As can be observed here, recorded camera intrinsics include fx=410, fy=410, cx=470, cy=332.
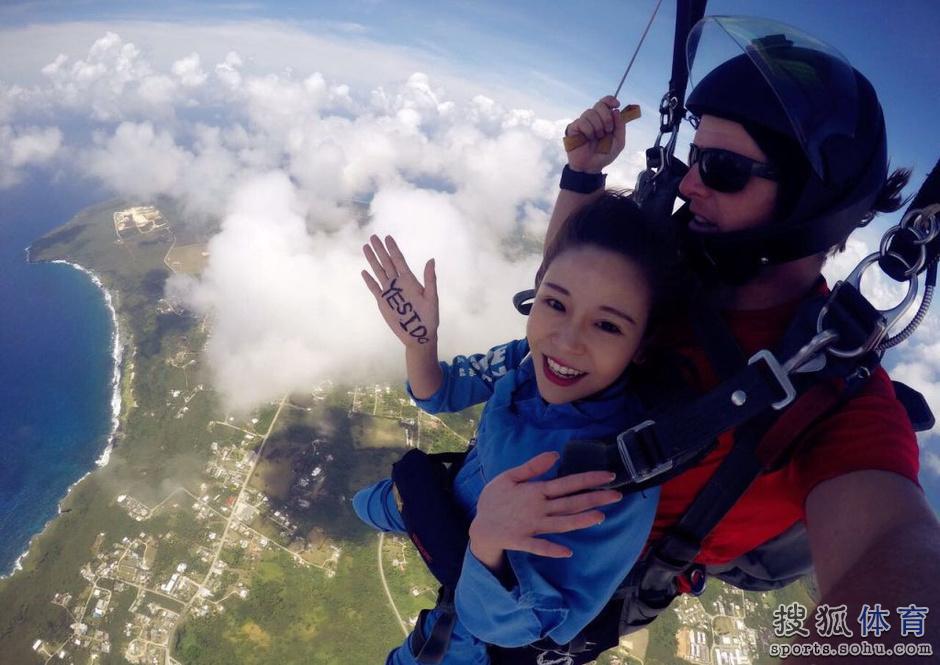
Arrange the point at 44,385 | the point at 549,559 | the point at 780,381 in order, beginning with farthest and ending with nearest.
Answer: the point at 44,385, the point at 549,559, the point at 780,381

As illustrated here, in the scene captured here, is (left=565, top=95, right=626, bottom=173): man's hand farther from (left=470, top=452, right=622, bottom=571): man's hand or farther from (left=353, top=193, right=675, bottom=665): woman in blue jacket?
(left=470, top=452, right=622, bottom=571): man's hand

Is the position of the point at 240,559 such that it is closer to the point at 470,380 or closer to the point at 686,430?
the point at 470,380

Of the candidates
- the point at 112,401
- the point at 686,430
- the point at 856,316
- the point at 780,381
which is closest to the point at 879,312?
the point at 856,316

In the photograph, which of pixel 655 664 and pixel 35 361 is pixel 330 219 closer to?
pixel 35 361

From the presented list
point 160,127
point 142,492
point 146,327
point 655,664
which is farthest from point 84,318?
point 160,127

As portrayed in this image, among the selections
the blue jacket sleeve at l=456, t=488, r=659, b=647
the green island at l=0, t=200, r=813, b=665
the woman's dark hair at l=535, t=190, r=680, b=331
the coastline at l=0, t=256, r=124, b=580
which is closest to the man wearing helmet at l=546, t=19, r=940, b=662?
the woman's dark hair at l=535, t=190, r=680, b=331

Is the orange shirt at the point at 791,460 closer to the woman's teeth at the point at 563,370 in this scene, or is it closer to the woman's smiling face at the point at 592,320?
the woman's smiling face at the point at 592,320
